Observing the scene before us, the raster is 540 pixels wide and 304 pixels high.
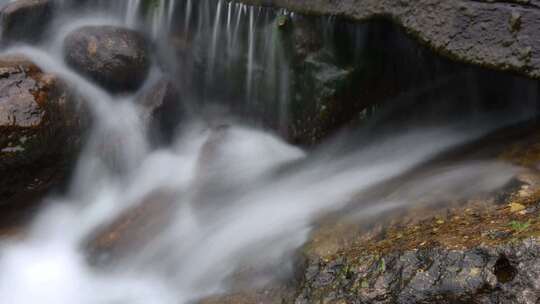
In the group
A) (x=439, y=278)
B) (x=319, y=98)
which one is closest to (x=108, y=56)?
(x=319, y=98)

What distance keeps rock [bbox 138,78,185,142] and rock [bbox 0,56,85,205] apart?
80 centimetres

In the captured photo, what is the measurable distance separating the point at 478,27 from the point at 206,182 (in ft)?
10.6

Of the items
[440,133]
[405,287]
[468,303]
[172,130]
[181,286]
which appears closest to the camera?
[468,303]

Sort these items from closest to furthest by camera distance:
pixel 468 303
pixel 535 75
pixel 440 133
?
1. pixel 468 303
2. pixel 535 75
3. pixel 440 133

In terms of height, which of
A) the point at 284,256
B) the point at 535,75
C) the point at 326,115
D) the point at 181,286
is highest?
the point at 535,75

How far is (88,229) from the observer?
216 inches

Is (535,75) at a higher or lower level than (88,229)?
higher

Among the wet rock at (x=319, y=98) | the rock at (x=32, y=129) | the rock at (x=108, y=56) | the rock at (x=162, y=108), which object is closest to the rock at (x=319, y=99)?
the wet rock at (x=319, y=98)

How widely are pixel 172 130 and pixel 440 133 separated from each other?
320 cm

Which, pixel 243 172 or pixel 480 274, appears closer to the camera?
pixel 480 274

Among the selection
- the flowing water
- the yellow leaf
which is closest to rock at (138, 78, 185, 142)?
the flowing water

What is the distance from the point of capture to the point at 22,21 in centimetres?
653

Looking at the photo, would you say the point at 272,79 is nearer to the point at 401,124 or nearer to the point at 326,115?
the point at 326,115

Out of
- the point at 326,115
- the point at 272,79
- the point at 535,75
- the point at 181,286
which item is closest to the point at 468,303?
the point at 535,75
